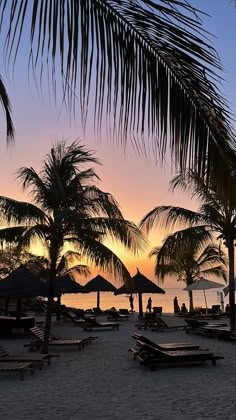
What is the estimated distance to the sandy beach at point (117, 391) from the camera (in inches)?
252

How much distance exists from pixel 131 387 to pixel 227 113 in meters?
6.93

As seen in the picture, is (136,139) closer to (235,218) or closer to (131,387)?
(131,387)

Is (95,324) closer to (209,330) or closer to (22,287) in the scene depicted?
(22,287)

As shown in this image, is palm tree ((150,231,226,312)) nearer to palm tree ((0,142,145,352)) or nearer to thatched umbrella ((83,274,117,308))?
thatched umbrella ((83,274,117,308))

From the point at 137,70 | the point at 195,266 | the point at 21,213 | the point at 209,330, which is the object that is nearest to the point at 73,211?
the point at 21,213

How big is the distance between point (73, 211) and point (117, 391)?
5.46 metres

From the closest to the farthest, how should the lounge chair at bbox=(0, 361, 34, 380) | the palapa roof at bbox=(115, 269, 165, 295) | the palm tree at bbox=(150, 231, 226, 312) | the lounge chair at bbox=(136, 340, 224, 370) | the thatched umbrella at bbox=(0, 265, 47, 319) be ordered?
the lounge chair at bbox=(0, 361, 34, 380), the lounge chair at bbox=(136, 340, 224, 370), the thatched umbrella at bbox=(0, 265, 47, 319), the palapa roof at bbox=(115, 269, 165, 295), the palm tree at bbox=(150, 231, 226, 312)

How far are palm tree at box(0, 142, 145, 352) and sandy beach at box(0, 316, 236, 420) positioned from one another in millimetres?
2612

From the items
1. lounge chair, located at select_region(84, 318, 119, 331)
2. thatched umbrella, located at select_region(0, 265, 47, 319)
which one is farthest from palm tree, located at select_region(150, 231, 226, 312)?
thatched umbrella, located at select_region(0, 265, 47, 319)

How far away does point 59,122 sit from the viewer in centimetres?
206

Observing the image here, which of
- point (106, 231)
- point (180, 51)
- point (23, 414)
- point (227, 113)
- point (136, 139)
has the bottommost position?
point (23, 414)

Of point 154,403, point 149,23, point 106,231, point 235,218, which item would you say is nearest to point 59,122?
point 149,23

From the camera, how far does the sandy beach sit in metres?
6.39

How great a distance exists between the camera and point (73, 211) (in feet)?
40.4
